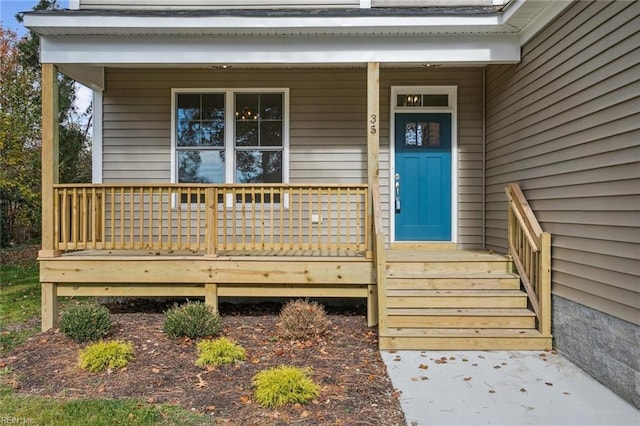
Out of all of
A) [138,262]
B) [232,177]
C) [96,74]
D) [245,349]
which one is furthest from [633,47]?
[96,74]

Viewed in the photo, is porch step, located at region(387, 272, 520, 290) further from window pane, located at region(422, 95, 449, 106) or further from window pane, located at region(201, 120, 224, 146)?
window pane, located at region(201, 120, 224, 146)

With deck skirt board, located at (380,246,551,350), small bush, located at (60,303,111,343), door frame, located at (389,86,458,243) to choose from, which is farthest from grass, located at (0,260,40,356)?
door frame, located at (389,86,458,243)

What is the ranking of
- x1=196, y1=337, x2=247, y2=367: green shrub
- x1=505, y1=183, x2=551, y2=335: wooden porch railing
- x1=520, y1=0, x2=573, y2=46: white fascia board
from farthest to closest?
x1=505, y1=183, x2=551, y2=335: wooden porch railing, x1=520, y1=0, x2=573, y2=46: white fascia board, x1=196, y1=337, x2=247, y2=367: green shrub

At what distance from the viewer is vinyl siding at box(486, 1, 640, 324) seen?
3.09 meters

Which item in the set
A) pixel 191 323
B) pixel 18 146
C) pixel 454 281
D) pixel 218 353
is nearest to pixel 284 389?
pixel 218 353

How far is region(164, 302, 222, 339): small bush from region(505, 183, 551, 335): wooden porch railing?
128 inches

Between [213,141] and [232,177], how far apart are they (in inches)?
24.0

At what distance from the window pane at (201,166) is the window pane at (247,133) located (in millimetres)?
340

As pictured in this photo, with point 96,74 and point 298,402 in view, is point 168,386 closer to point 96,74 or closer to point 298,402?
point 298,402

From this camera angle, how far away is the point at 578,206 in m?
3.68

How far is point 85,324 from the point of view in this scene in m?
4.12

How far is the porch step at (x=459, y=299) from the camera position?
14.4ft

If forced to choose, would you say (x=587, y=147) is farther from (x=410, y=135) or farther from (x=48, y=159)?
(x=48, y=159)

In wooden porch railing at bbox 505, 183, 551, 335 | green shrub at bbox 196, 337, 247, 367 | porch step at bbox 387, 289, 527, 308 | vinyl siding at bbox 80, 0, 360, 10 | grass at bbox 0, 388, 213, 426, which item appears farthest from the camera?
vinyl siding at bbox 80, 0, 360, 10
